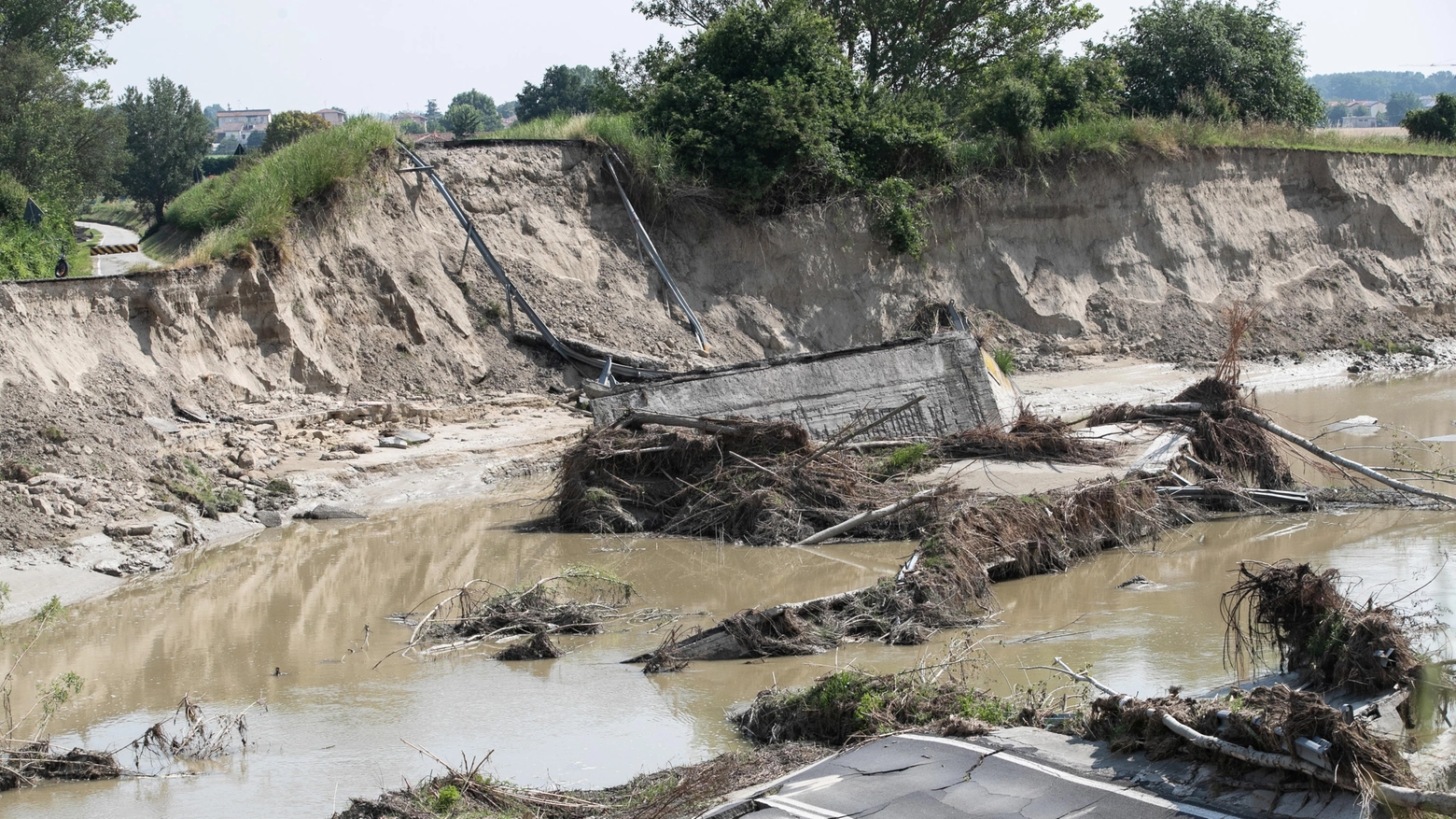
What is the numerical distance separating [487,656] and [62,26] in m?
35.4

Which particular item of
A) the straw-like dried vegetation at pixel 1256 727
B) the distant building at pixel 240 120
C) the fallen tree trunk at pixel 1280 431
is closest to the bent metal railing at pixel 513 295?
the fallen tree trunk at pixel 1280 431

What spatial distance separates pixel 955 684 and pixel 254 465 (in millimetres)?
9722

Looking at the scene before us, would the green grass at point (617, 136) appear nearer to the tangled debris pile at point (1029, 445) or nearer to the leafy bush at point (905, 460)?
the tangled debris pile at point (1029, 445)

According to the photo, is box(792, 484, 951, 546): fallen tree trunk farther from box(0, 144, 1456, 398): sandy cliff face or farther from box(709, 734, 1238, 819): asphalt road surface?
box(0, 144, 1456, 398): sandy cliff face

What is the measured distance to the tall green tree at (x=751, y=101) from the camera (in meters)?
21.6

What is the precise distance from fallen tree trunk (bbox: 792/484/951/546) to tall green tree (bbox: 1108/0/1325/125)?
21.1m

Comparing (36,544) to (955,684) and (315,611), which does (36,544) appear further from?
(955,684)

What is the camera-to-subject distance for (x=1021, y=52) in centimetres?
2752

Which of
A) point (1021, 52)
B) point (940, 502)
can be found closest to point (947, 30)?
point (1021, 52)

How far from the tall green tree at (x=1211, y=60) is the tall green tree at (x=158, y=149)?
35953 mm

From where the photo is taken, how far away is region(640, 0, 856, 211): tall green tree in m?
21.6

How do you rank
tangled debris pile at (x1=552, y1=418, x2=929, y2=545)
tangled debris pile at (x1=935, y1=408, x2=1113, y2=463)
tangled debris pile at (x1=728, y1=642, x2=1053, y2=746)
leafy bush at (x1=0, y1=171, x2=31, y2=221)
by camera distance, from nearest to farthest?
1. tangled debris pile at (x1=728, y1=642, x2=1053, y2=746)
2. tangled debris pile at (x1=552, y1=418, x2=929, y2=545)
3. tangled debris pile at (x1=935, y1=408, x2=1113, y2=463)
4. leafy bush at (x1=0, y1=171, x2=31, y2=221)

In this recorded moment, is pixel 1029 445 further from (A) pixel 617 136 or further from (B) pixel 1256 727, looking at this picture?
(A) pixel 617 136

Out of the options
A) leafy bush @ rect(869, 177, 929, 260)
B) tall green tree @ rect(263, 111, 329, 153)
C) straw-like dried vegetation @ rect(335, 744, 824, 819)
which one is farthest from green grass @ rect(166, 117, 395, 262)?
tall green tree @ rect(263, 111, 329, 153)
